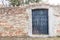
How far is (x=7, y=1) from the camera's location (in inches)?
773

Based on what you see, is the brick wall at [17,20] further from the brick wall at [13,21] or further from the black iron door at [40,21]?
the black iron door at [40,21]

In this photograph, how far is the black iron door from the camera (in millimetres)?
12398

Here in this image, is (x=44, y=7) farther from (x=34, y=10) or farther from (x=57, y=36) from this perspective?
(x=57, y=36)

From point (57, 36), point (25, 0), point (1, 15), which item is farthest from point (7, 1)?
point (57, 36)

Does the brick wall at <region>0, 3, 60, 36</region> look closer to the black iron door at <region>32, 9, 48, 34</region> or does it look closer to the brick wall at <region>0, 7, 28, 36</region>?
the brick wall at <region>0, 7, 28, 36</region>

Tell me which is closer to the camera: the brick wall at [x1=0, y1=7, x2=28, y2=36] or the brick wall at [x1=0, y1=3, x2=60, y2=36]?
the brick wall at [x1=0, y1=3, x2=60, y2=36]

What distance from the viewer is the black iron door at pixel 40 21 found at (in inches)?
488

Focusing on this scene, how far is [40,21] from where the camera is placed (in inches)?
490

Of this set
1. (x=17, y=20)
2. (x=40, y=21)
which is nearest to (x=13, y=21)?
(x=17, y=20)

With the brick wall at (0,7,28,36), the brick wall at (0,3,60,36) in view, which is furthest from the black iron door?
the brick wall at (0,7,28,36)

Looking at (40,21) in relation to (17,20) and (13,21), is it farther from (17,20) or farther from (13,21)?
(13,21)

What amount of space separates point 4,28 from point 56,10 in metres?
3.34

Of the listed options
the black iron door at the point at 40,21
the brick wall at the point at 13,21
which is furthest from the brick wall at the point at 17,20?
the black iron door at the point at 40,21

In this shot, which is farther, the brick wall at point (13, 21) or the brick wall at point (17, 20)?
the brick wall at point (13, 21)
